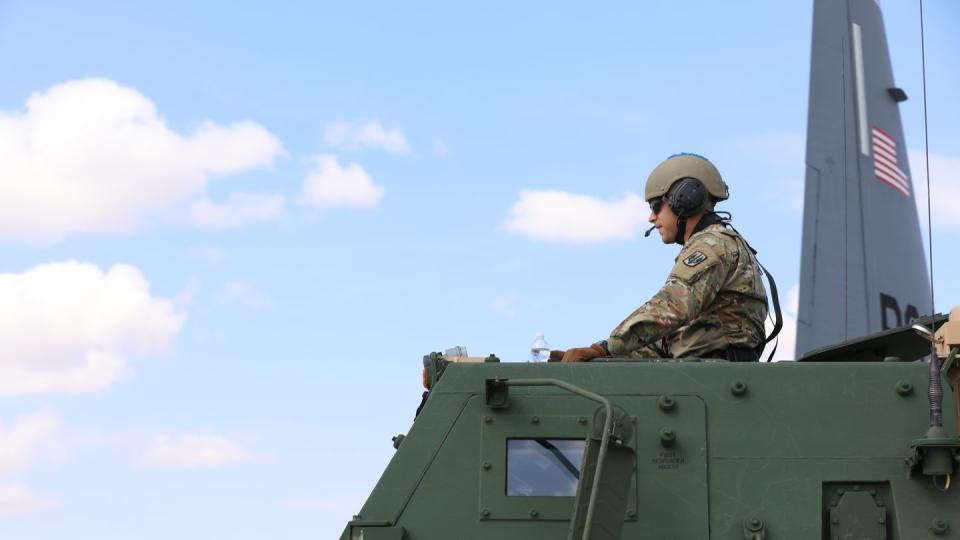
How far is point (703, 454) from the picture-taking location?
21.4ft

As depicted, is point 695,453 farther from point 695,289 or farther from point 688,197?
point 688,197

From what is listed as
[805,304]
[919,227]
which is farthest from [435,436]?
[919,227]

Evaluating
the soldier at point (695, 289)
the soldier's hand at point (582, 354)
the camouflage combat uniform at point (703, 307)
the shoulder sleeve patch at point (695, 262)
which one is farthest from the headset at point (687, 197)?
the soldier's hand at point (582, 354)

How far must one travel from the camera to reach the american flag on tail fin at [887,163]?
2823cm

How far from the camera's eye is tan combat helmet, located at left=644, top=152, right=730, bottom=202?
313 inches

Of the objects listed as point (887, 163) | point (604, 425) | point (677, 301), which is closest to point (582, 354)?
point (677, 301)

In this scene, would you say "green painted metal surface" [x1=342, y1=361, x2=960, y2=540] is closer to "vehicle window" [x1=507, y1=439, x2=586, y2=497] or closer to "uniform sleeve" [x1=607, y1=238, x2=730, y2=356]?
"vehicle window" [x1=507, y1=439, x2=586, y2=497]

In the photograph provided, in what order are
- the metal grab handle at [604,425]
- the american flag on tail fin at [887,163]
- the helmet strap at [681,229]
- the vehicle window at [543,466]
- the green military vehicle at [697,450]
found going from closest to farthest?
the metal grab handle at [604,425]
the green military vehicle at [697,450]
the vehicle window at [543,466]
the helmet strap at [681,229]
the american flag on tail fin at [887,163]

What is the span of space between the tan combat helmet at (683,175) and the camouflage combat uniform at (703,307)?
1.11 ft

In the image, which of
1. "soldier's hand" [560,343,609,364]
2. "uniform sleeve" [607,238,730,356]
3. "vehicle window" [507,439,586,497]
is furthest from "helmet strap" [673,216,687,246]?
"vehicle window" [507,439,586,497]

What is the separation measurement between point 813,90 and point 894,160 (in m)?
2.74

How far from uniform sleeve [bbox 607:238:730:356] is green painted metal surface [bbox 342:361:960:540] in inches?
20.3

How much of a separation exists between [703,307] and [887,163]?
22342mm

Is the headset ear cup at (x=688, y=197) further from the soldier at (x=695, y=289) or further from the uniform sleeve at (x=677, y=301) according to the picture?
the uniform sleeve at (x=677, y=301)
